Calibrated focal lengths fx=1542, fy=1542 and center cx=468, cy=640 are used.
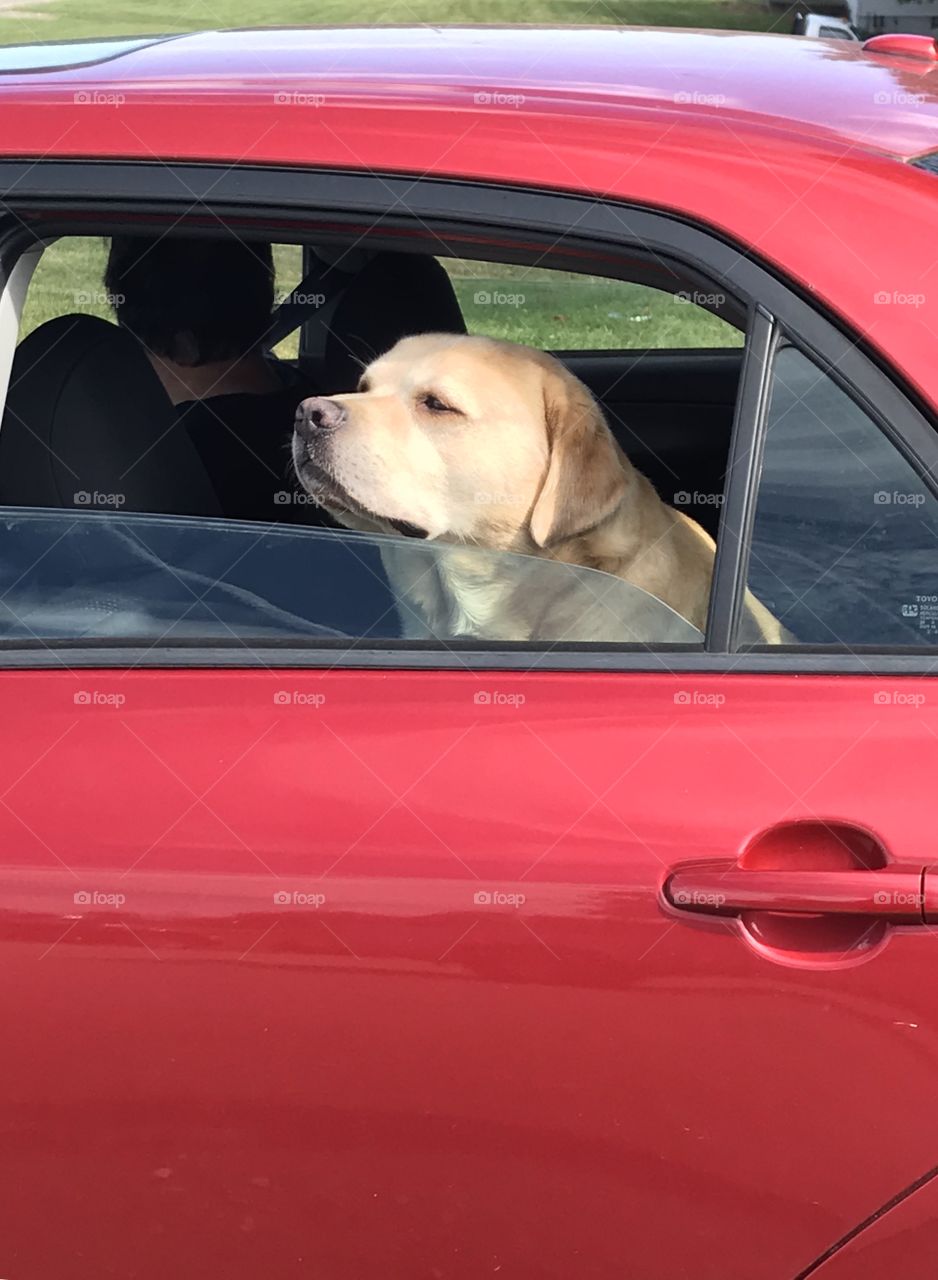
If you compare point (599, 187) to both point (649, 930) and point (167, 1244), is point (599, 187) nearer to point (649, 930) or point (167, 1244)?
point (649, 930)

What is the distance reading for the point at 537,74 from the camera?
77.7 inches

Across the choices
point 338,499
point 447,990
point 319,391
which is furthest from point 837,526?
point 319,391

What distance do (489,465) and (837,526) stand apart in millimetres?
1013

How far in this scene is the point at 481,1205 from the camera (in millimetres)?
1574

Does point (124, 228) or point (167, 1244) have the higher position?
point (124, 228)

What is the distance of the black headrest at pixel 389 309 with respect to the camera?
3062mm

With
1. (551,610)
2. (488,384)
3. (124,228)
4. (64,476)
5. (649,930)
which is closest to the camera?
(649,930)

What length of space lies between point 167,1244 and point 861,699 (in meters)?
0.93

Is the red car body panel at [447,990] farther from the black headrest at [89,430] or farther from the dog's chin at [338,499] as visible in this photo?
the dog's chin at [338,499]

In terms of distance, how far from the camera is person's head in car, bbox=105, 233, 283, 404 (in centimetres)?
278

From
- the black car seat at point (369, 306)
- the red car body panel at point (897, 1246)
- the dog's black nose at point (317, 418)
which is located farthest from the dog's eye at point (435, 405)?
the red car body panel at point (897, 1246)

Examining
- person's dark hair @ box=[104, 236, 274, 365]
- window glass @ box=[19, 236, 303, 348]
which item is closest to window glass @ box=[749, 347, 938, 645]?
window glass @ box=[19, 236, 303, 348]

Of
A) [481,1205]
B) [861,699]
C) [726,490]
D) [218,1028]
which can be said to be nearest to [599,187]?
[726,490]

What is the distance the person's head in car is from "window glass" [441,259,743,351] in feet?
1.30
